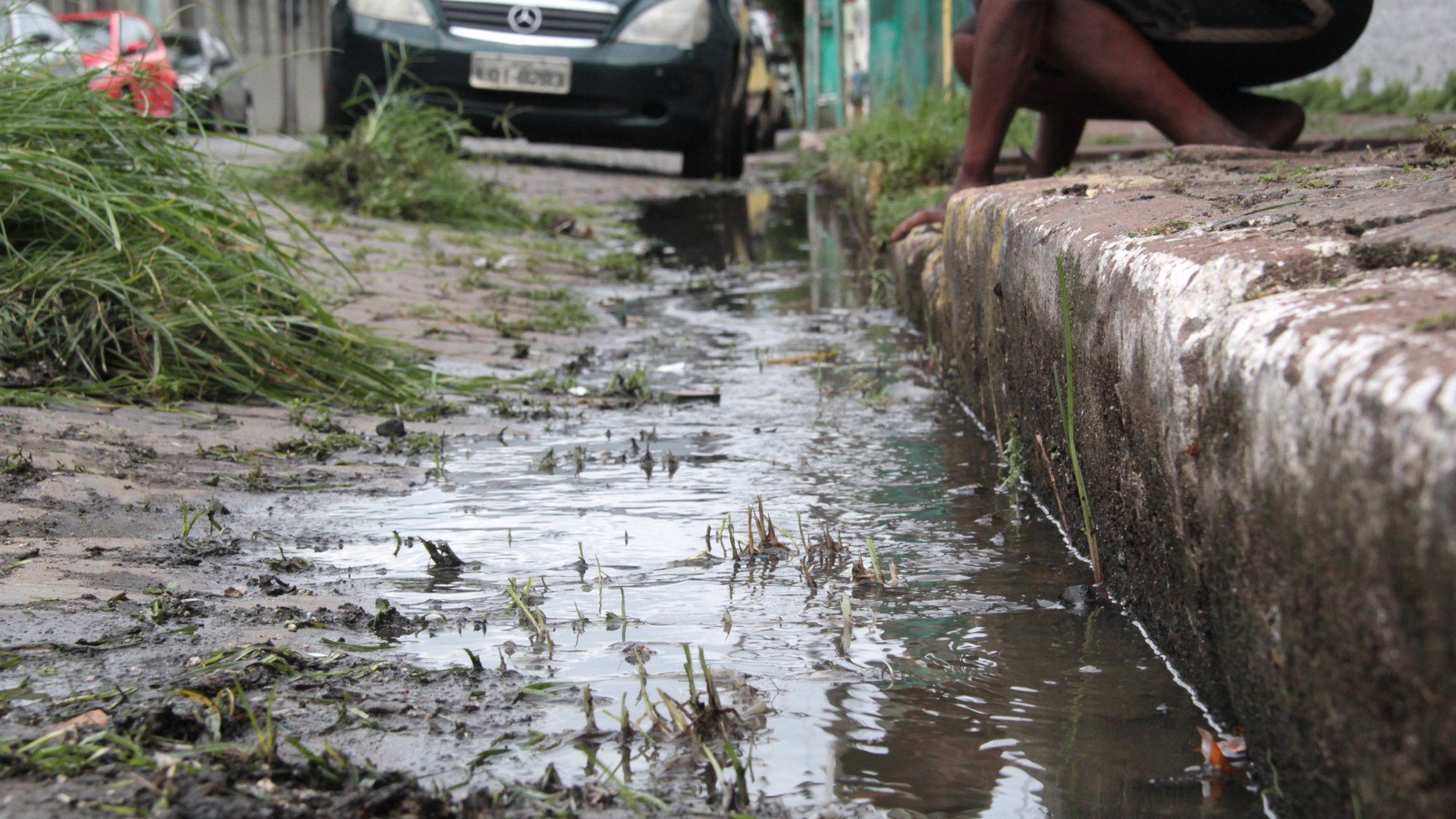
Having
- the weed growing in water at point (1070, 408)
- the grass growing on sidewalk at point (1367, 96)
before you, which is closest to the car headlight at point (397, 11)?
the grass growing on sidewalk at point (1367, 96)

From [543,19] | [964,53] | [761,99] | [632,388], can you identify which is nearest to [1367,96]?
[964,53]

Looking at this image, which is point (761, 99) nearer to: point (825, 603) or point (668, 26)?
point (668, 26)

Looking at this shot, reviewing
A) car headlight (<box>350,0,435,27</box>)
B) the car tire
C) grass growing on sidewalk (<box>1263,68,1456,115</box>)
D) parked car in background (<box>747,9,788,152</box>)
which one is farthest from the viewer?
parked car in background (<box>747,9,788,152</box>)

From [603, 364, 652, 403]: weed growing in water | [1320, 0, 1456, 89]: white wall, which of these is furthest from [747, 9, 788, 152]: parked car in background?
[603, 364, 652, 403]: weed growing in water

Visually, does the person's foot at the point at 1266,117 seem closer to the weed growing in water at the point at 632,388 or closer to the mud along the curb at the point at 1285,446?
the mud along the curb at the point at 1285,446

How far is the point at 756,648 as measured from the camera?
1596mm

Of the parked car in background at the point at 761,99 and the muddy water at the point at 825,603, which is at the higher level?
the parked car in background at the point at 761,99

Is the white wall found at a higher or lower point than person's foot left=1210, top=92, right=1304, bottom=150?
higher

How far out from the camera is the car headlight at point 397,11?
7488 mm

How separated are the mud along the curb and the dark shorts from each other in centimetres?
103

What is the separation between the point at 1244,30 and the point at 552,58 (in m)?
5.09

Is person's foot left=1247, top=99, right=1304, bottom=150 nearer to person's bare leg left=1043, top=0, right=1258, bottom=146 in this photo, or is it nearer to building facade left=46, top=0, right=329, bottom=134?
person's bare leg left=1043, top=0, right=1258, bottom=146

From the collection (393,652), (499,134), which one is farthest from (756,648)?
(499,134)

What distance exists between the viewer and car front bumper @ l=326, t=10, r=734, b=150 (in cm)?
752
